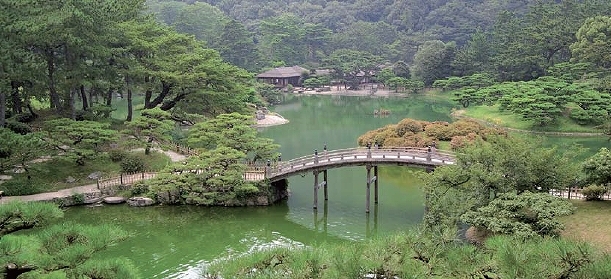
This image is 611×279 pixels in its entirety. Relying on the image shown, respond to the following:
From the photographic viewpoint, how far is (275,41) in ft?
283

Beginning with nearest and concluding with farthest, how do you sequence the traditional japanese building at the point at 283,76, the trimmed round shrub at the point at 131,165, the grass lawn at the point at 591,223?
the grass lawn at the point at 591,223
the trimmed round shrub at the point at 131,165
the traditional japanese building at the point at 283,76

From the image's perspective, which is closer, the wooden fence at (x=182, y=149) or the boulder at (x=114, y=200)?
the boulder at (x=114, y=200)

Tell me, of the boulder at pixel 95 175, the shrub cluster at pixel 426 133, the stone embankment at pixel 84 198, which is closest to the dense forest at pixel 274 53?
the boulder at pixel 95 175

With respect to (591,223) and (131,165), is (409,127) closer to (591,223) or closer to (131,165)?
(131,165)

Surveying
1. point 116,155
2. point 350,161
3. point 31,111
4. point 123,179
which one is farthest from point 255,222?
point 31,111

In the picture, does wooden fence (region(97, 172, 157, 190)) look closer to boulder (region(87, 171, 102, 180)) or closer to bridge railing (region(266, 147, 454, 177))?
boulder (region(87, 171, 102, 180))

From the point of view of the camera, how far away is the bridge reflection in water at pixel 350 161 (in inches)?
938

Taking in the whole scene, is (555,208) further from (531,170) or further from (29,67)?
(29,67)

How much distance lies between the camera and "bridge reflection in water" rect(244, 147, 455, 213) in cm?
2383

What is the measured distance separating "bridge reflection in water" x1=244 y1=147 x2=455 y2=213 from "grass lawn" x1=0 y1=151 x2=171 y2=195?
17.3 feet

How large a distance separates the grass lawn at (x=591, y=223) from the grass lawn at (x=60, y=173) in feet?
57.7

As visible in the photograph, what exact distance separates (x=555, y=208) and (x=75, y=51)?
77.6ft

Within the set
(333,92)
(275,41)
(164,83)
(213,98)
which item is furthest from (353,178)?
(275,41)

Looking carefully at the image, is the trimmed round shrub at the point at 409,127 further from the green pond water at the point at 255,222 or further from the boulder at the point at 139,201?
the boulder at the point at 139,201
